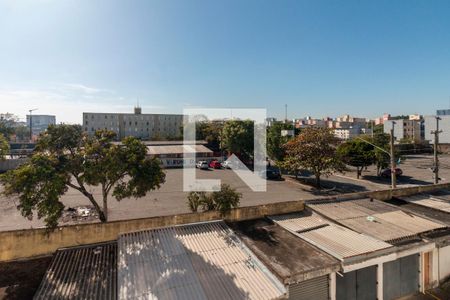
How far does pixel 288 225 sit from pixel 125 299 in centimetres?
732

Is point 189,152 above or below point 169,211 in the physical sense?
above

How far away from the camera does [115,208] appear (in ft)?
61.6

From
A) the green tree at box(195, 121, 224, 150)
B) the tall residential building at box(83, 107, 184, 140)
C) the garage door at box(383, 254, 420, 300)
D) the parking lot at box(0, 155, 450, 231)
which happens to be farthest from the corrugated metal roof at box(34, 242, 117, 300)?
the tall residential building at box(83, 107, 184, 140)

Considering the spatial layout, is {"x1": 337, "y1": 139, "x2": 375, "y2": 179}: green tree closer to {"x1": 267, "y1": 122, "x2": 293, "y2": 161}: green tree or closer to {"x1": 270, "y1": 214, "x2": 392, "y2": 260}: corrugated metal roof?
{"x1": 267, "y1": 122, "x2": 293, "y2": 161}: green tree

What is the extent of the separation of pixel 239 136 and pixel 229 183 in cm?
1155

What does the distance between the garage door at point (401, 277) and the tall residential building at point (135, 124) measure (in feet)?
223

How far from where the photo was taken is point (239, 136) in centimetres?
3750

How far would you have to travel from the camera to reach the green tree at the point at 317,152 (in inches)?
944

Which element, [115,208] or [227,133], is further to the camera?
[227,133]

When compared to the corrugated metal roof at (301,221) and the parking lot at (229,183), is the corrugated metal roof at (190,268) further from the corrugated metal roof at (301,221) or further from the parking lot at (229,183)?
the parking lot at (229,183)

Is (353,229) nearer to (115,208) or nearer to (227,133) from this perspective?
(115,208)

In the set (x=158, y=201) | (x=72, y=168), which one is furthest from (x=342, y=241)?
(x=158, y=201)

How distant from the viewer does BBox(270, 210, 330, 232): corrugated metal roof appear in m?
11.5

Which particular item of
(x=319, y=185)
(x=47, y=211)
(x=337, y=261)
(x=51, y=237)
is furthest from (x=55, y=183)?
(x=319, y=185)
